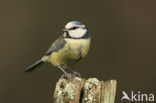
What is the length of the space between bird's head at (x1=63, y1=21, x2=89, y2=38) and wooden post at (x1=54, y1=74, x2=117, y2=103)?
793mm

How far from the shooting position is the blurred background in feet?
15.2

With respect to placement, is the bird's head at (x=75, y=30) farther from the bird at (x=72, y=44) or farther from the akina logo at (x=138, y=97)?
the akina logo at (x=138, y=97)

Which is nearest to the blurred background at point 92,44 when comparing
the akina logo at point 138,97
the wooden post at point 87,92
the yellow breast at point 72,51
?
the akina logo at point 138,97

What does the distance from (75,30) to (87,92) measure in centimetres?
88

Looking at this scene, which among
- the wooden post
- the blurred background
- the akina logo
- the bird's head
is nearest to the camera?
the wooden post

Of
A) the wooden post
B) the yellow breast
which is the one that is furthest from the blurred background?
the wooden post

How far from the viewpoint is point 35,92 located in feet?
15.3

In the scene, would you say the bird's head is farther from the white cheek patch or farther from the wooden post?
the wooden post

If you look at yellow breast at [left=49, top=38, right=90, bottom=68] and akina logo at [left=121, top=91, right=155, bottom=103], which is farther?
akina logo at [left=121, top=91, right=155, bottom=103]

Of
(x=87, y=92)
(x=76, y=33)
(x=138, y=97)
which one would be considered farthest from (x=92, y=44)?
(x=87, y=92)

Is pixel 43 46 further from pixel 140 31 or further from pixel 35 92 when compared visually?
pixel 140 31

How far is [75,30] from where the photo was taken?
365 centimetres

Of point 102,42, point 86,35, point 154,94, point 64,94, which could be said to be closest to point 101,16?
point 102,42

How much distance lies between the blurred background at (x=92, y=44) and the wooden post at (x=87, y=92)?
5.10 feet
